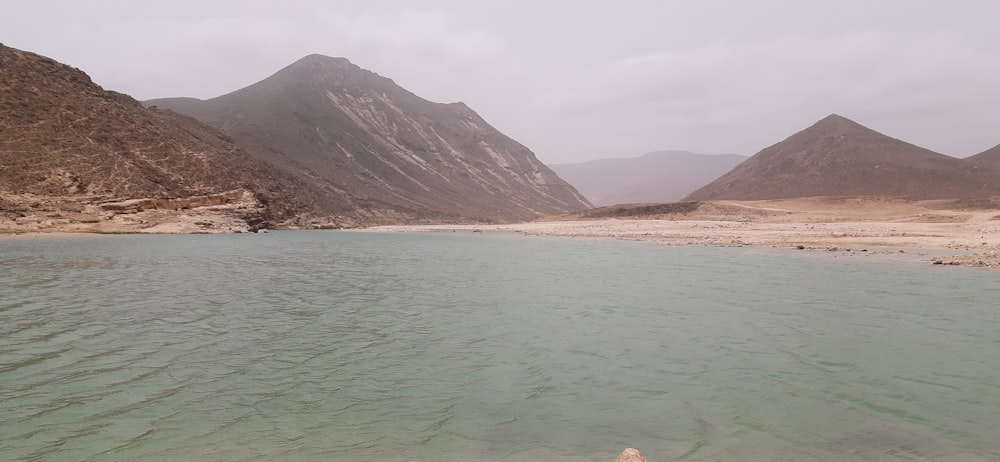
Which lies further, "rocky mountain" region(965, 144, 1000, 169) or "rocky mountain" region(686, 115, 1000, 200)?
"rocky mountain" region(965, 144, 1000, 169)

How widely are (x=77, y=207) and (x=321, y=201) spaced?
5185 cm

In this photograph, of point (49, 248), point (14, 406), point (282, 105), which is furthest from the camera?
point (282, 105)

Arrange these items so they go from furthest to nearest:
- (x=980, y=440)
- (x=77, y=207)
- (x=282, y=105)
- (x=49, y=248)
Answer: (x=282, y=105)
(x=77, y=207)
(x=49, y=248)
(x=980, y=440)

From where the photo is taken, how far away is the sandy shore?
1309 inches

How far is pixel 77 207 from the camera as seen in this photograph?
53062 millimetres

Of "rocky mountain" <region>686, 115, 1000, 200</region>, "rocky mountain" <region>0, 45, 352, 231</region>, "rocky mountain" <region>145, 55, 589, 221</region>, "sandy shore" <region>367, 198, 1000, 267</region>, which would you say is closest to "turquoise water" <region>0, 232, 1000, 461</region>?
"sandy shore" <region>367, 198, 1000, 267</region>

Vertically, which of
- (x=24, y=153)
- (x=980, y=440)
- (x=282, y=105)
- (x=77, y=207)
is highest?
(x=282, y=105)

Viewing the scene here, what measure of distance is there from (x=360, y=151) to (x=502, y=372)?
15596 centimetres

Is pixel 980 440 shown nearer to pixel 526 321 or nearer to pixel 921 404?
pixel 921 404

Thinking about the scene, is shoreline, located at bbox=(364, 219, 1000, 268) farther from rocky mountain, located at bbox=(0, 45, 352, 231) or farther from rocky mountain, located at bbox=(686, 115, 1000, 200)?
rocky mountain, located at bbox=(686, 115, 1000, 200)

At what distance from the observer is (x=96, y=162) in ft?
196

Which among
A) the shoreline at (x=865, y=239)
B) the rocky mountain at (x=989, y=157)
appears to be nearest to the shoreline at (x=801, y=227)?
the shoreline at (x=865, y=239)

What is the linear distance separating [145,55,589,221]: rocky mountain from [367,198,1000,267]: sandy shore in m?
72.2

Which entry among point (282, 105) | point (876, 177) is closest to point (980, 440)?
point (876, 177)
